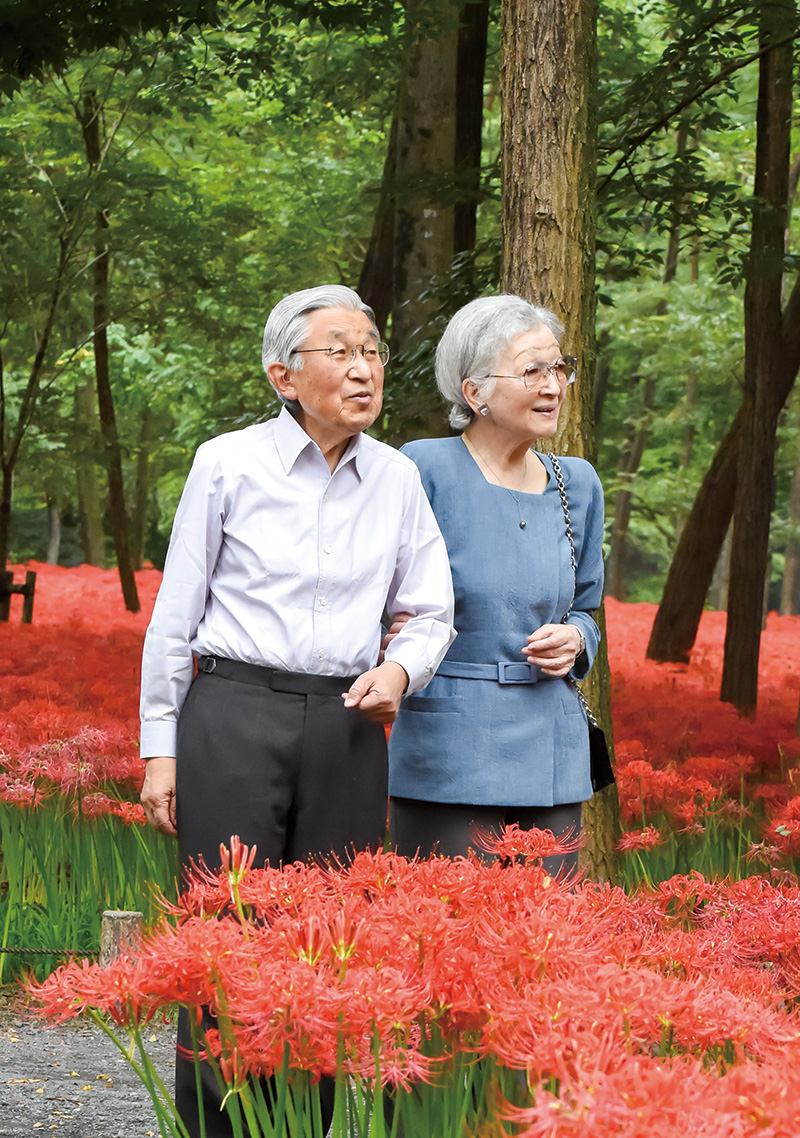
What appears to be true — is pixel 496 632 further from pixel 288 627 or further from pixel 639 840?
pixel 639 840

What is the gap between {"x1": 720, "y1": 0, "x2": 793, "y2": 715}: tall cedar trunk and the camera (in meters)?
8.44

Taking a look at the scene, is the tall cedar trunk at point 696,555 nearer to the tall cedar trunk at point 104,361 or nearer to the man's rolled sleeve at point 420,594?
the tall cedar trunk at point 104,361

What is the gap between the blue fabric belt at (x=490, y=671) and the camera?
8.61ft

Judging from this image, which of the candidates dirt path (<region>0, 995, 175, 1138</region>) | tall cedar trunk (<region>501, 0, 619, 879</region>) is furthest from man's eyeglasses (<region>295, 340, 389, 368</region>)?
dirt path (<region>0, 995, 175, 1138</region>)

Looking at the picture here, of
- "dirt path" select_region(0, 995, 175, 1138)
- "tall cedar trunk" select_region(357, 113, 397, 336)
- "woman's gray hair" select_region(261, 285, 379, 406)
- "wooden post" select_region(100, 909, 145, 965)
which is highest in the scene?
"tall cedar trunk" select_region(357, 113, 397, 336)

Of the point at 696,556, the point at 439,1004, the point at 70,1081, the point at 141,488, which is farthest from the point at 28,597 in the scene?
the point at 439,1004

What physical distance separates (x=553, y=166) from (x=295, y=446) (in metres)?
1.88

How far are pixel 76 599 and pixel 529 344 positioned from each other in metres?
16.0

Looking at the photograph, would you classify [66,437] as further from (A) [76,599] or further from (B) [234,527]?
(B) [234,527]

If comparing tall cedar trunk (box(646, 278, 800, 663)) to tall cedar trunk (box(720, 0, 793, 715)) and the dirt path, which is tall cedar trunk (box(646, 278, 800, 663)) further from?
the dirt path

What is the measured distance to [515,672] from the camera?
263 cm

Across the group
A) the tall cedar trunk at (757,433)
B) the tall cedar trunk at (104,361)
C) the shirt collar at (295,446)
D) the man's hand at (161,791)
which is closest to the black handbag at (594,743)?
the shirt collar at (295,446)

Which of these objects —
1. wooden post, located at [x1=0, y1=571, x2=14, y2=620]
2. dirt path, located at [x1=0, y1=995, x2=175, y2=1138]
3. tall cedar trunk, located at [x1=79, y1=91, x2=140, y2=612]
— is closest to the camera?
dirt path, located at [x1=0, y1=995, x2=175, y2=1138]

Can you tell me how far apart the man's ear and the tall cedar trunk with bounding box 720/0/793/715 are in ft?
21.3
